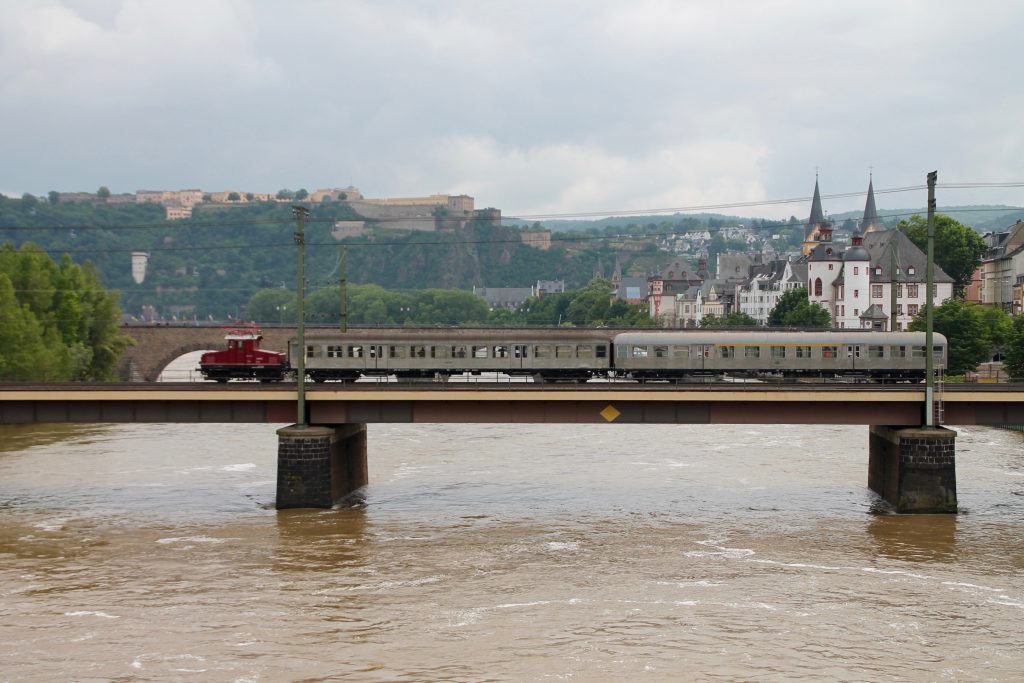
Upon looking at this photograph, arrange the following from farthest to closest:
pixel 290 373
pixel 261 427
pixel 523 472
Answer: pixel 261 427, pixel 290 373, pixel 523 472

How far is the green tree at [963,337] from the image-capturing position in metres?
114

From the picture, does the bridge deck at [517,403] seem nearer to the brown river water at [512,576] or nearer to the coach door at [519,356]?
the brown river water at [512,576]

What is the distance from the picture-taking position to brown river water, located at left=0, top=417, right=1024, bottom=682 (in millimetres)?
30719

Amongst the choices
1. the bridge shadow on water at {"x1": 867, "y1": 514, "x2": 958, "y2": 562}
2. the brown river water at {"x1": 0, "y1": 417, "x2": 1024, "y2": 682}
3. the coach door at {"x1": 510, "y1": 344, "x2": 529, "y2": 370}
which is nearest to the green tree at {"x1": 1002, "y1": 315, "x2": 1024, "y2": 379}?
the brown river water at {"x1": 0, "y1": 417, "x2": 1024, "y2": 682}

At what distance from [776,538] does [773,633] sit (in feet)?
43.3

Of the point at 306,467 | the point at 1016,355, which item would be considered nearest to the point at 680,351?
the point at 306,467

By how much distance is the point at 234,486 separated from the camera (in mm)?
59344

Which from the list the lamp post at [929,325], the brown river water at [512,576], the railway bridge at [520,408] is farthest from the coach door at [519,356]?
the lamp post at [929,325]

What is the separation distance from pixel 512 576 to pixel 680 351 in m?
30.4

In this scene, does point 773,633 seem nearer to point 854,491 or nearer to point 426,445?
point 854,491

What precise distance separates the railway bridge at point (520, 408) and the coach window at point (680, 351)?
14.9m

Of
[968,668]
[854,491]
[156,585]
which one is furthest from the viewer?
[854,491]

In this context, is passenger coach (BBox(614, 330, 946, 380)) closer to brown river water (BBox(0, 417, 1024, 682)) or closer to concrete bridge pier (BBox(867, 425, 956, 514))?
brown river water (BBox(0, 417, 1024, 682))

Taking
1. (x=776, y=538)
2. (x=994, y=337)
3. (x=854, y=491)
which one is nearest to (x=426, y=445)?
(x=854, y=491)
